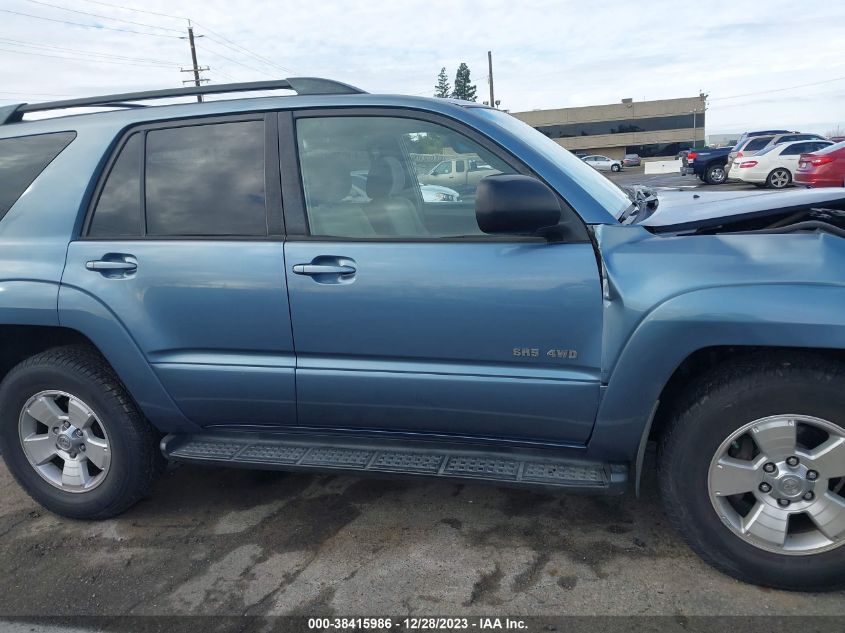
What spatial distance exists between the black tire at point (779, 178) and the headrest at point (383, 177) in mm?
17297

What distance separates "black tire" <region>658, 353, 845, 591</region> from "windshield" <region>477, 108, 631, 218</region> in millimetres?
783

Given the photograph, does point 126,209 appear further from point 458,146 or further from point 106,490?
point 458,146

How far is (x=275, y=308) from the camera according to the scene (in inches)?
109

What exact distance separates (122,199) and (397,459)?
1728mm

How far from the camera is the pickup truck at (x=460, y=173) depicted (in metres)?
2.73

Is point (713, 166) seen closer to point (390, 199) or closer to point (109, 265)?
point (390, 199)

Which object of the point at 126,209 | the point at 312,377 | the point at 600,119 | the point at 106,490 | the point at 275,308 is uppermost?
the point at 600,119

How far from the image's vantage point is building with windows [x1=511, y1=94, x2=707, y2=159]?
63156 millimetres

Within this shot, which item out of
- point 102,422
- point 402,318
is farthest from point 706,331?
point 102,422

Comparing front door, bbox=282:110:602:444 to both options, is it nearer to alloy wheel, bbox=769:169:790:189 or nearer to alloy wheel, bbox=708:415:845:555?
alloy wheel, bbox=708:415:845:555

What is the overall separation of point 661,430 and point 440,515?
1108 mm

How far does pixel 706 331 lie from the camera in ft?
7.54

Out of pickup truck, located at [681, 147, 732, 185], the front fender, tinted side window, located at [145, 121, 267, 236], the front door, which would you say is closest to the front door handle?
the front door

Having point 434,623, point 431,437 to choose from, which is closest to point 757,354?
point 431,437
